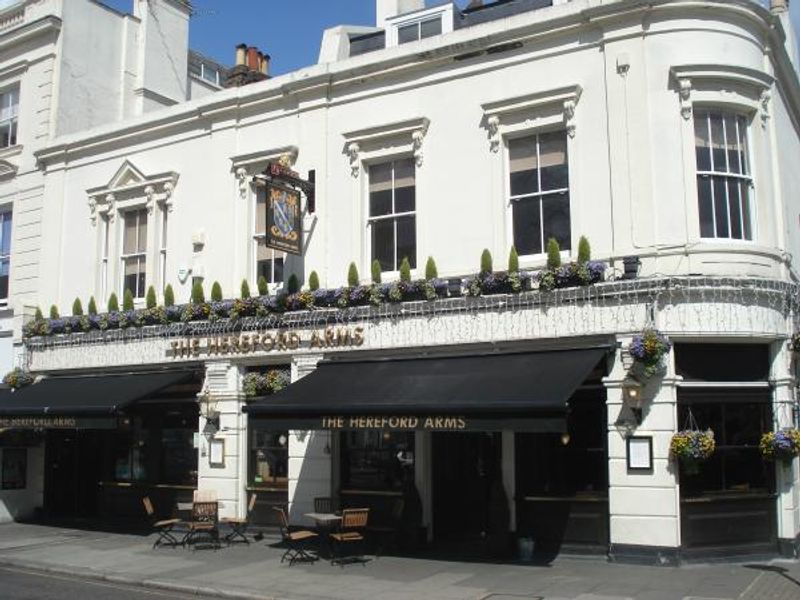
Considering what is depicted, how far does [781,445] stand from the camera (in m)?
12.7

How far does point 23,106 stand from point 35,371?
6.95 meters

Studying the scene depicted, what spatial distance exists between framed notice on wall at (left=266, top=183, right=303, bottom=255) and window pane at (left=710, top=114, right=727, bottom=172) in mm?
7589

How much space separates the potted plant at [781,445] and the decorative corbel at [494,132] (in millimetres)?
6460

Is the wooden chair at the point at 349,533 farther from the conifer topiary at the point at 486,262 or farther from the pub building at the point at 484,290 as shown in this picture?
the conifer topiary at the point at 486,262

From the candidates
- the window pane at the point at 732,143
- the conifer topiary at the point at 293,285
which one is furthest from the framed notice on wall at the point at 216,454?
the window pane at the point at 732,143

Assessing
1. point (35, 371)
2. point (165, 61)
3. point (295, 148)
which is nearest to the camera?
point (295, 148)

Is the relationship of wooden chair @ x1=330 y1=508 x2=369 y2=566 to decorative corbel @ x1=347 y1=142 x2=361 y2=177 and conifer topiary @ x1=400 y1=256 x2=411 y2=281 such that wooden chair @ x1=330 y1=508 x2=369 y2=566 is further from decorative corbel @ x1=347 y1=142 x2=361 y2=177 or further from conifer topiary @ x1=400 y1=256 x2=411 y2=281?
decorative corbel @ x1=347 y1=142 x2=361 y2=177

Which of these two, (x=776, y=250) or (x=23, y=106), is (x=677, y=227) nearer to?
(x=776, y=250)

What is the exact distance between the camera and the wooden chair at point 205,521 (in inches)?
611

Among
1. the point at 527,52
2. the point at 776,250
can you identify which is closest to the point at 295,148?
the point at 527,52

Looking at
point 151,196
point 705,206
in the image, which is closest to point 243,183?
point 151,196

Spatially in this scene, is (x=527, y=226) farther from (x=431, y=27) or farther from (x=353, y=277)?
(x=431, y=27)

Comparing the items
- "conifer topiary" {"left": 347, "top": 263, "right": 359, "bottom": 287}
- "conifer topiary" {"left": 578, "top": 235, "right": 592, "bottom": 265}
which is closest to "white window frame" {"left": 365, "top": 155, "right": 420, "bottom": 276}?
"conifer topiary" {"left": 347, "top": 263, "right": 359, "bottom": 287}

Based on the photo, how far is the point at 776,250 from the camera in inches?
541
